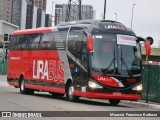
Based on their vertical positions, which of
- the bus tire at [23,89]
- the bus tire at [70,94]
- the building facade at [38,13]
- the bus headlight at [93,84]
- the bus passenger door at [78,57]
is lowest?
the bus tire at [23,89]

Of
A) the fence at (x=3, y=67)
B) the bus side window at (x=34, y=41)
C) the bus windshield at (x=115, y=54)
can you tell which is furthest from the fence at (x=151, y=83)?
the fence at (x=3, y=67)

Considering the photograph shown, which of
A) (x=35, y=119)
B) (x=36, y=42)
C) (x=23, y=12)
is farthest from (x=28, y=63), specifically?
(x=23, y=12)

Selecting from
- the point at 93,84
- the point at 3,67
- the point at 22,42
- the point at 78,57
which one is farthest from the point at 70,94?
the point at 3,67

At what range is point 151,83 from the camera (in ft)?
79.3

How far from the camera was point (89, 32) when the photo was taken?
2109 centimetres

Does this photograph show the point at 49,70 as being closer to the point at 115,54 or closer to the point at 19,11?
the point at 115,54

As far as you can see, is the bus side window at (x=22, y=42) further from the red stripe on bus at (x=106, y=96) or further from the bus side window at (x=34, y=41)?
the red stripe on bus at (x=106, y=96)

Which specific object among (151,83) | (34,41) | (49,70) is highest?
(34,41)

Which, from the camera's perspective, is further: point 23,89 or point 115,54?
point 23,89

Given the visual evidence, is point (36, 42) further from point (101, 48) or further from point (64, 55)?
point (101, 48)

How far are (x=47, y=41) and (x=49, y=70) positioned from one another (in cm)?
151

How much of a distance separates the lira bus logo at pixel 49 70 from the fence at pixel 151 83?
4067mm

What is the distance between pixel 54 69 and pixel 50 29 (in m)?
2.19

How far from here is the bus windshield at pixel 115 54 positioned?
20.8 meters
